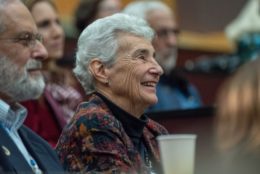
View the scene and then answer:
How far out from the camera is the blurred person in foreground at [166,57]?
873cm

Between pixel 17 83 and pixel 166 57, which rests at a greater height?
pixel 17 83

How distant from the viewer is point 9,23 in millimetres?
6242

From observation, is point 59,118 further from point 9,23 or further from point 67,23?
point 67,23

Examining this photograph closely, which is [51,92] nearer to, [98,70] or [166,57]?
[166,57]

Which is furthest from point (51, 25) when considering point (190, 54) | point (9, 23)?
point (190, 54)

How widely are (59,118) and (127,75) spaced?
4.52 feet

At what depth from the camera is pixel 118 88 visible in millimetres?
6227

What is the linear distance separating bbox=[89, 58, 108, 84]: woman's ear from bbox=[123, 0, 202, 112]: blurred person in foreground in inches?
93.9

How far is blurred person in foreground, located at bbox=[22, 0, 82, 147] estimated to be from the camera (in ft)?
24.6

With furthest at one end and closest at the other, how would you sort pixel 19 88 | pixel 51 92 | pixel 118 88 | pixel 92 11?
pixel 92 11 → pixel 51 92 → pixel 118 88 → pixel 19 88

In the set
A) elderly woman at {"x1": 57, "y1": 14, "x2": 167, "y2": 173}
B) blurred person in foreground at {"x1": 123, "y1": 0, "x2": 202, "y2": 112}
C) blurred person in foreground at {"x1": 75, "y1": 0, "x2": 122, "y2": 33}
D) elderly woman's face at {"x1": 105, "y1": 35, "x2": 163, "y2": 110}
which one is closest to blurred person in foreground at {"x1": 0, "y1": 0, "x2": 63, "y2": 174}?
elderly woman at {"x1": 57, "y1": 14, "x2": 167, "y2": 173}

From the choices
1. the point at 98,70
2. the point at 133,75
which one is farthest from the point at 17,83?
the point at 133,75

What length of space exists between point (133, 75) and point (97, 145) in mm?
507

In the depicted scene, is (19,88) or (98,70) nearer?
(19,88)
